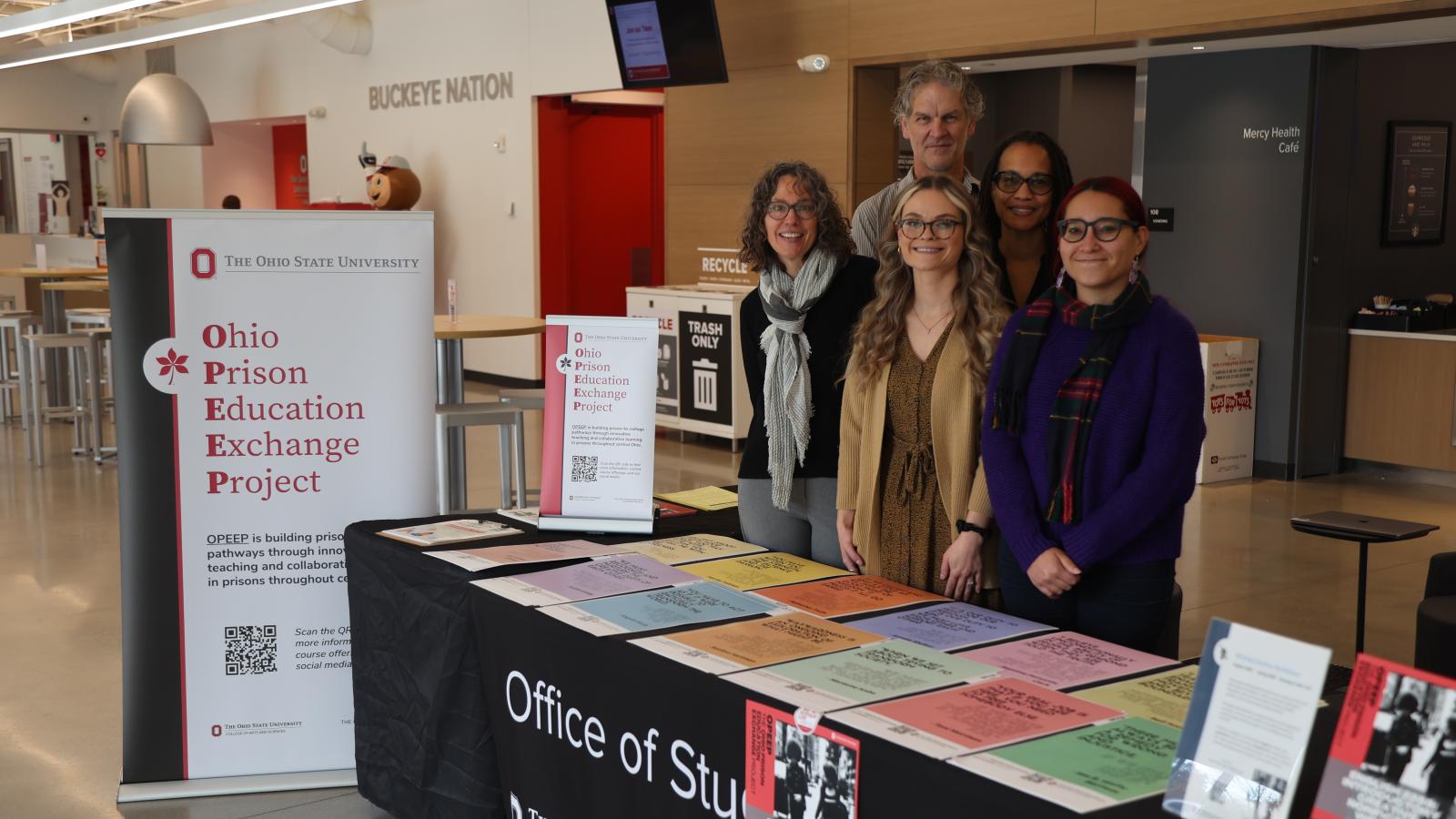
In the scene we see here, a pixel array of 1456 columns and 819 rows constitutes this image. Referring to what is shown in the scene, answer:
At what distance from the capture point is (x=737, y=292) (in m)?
8.25

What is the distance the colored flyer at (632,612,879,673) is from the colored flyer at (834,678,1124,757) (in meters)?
0.26

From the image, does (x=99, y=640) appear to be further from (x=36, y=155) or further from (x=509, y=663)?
(x=36, y=155)

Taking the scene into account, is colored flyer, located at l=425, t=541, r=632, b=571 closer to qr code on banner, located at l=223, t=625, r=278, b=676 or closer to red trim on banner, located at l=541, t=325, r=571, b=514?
red trim on banner, located at l=541, t=325, r=571, b=514

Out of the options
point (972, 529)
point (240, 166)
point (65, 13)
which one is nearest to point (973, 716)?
point (972, 529)

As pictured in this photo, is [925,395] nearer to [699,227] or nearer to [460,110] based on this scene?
[699,227]

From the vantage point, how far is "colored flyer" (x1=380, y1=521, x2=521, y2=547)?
2924 mm

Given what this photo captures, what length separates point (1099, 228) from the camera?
7.61 feet

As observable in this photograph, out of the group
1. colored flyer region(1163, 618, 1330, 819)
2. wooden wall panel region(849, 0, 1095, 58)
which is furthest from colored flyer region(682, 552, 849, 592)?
wooden wall panel region(849, 0, 1095, 58)

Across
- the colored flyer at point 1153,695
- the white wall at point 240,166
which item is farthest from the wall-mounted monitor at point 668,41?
the white wall at point 240,166

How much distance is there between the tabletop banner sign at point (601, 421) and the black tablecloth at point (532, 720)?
3.2 inches

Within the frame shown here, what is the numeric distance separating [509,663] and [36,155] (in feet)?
57.7

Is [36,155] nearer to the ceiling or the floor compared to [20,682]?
nearer to the ceiling

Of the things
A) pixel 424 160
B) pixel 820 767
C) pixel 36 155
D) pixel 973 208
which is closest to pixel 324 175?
pixel 424 160

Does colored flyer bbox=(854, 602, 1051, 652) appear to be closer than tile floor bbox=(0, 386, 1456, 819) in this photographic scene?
Yes
